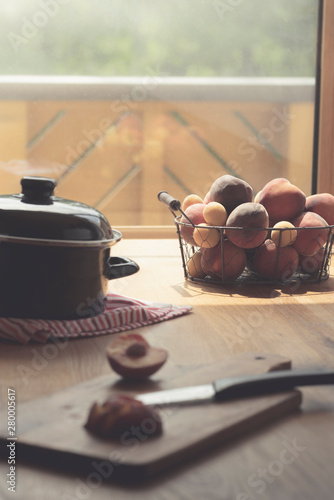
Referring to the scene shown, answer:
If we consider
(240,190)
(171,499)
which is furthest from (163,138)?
(171,499)

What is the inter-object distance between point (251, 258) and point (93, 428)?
0.81 meters

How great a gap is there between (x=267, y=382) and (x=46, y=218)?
14.8 inches

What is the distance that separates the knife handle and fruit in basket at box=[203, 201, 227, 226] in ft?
2.04

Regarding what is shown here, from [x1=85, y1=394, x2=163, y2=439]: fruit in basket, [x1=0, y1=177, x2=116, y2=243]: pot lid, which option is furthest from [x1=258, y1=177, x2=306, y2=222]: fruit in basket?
[x1=85, y1=394, x2=163, y2=439]: fruit in basket

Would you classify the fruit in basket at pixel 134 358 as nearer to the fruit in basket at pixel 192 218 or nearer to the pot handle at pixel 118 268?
the pot handle at pixel 118 268

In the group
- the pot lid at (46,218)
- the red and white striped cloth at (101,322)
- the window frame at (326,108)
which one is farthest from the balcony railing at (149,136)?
the pot lid at (46,218)

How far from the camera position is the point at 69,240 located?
2.83ft

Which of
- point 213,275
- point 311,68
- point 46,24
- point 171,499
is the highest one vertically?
point 46,24

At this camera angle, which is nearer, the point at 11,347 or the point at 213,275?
the point at 11,347

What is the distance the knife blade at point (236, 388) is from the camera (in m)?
0.61

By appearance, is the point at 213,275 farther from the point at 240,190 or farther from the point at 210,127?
the point at 210,127

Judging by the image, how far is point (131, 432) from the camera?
20.7 inches

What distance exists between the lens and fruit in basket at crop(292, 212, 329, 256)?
4.19ft

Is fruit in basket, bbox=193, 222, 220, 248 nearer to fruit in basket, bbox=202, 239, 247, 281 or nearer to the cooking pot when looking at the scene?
fruit in basket, bbox=202, 239, 247, 281
